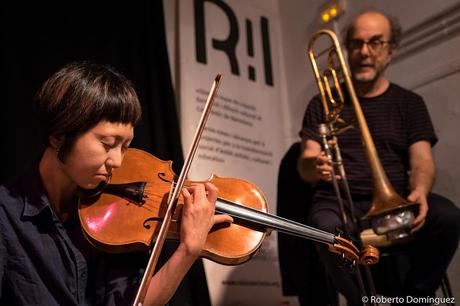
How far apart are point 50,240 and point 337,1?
7.86 feet

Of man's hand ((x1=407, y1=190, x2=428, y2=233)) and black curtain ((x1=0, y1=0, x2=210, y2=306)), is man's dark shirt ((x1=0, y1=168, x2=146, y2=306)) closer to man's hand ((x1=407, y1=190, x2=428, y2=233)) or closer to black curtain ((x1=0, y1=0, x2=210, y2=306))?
black curtain ((x1=0, y1=0, x2=210, y2=306))

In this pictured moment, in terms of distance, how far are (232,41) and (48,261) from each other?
86.6 inches

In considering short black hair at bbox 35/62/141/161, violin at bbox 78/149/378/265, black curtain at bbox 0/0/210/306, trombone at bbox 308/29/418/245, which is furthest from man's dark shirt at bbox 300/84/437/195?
short black hair at bbox 35/62/141/161

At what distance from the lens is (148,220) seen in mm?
1211

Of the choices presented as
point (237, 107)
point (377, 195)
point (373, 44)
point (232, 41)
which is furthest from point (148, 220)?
point (232, 41)

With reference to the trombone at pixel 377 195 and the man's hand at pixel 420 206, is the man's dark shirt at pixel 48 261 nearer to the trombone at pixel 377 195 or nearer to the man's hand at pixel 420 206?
the trombone at pixel 377 195

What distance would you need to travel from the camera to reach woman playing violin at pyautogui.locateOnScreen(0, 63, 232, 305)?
1.10 meters

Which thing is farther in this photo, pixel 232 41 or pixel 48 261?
pixel 232 41

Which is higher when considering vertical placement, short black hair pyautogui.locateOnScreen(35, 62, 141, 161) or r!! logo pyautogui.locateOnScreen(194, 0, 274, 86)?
r!! logo pyautogui.locateOnScreen(194, 0, 274, 86)

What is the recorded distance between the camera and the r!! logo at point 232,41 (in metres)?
2.86

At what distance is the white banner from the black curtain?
0.66 ft

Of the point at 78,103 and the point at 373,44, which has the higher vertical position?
the point at 373,44

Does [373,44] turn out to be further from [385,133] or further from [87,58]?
[87,58]

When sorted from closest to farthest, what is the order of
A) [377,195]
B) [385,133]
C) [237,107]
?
[377,195] → [385,133] → [237,107]
